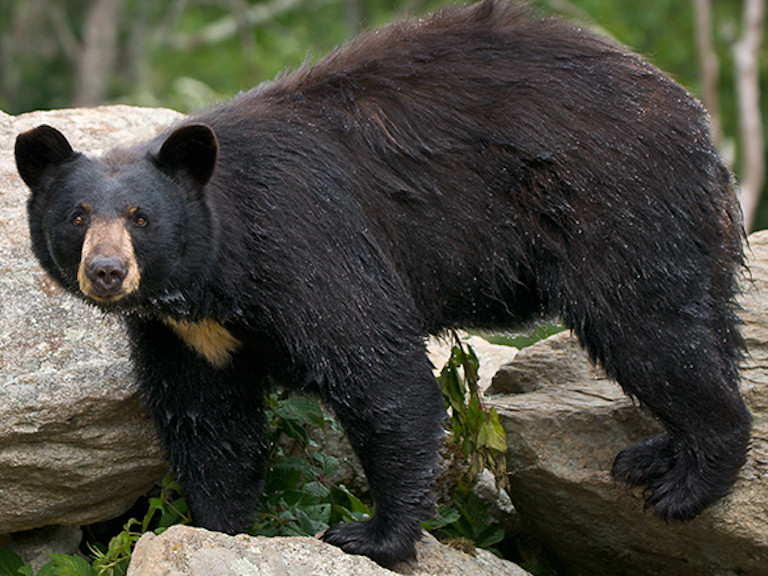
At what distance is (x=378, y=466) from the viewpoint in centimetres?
502

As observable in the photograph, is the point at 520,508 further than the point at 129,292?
Yes

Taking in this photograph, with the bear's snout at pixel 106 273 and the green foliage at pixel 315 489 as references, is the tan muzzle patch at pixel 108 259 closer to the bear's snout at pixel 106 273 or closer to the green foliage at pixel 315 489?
the bear's snout at pixel 106 273

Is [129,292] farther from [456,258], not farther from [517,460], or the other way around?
[517,460]

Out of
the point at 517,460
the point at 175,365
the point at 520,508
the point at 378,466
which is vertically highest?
the point at 175,365

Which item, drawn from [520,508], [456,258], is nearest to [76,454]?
[456,258]

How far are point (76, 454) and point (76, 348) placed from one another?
523mm

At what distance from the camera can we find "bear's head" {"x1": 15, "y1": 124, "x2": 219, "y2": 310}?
4500 mm

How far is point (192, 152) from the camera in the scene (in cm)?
463

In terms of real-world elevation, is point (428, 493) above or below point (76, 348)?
below

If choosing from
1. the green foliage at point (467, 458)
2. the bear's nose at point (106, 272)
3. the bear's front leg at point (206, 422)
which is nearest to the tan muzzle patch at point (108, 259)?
the bear's nose at point (106, 272)

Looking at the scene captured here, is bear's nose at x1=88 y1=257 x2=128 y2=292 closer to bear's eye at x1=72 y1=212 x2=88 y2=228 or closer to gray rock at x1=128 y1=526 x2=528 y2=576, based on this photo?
bear's eye at x1=72 y1=212 x2=88 y2=228

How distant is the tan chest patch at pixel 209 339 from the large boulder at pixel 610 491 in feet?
5.42

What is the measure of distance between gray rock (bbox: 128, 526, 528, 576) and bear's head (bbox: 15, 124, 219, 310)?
988mm

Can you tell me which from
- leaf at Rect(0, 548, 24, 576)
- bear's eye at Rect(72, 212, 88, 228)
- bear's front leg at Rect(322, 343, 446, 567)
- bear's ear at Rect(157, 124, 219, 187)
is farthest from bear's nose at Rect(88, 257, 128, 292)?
leaf at Rect(0, 548, 24, 576)
